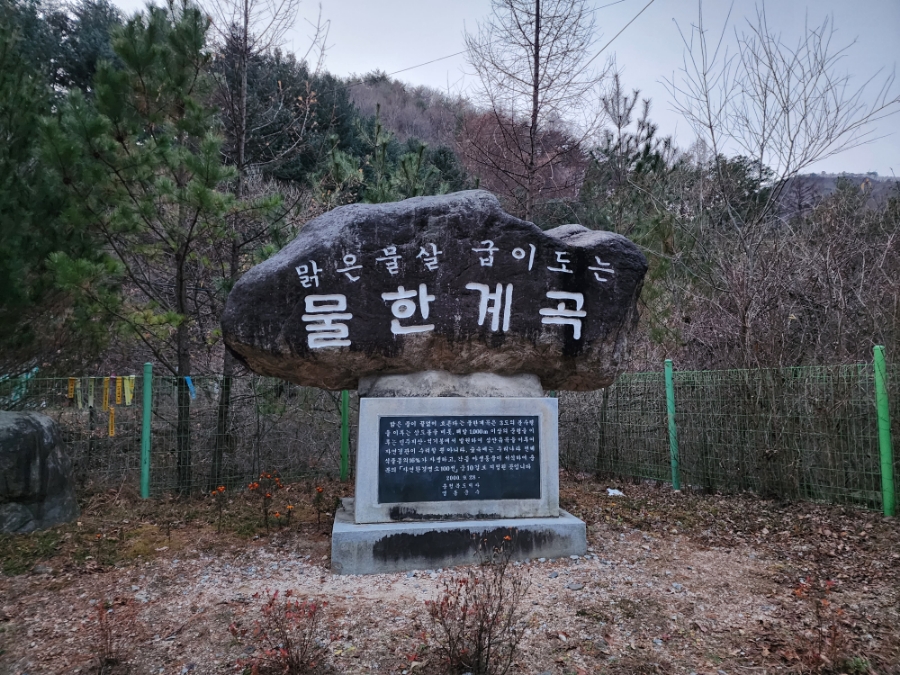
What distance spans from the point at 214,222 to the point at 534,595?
4.59 meters

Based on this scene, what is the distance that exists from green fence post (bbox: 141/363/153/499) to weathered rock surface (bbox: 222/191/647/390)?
204 centimetres

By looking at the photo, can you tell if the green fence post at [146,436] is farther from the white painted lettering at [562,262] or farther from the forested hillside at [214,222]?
the white painted lettering at [562,262]

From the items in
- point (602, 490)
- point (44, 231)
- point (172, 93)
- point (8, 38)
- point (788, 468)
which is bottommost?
point (602, 490)

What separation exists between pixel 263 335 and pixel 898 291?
6327 mm

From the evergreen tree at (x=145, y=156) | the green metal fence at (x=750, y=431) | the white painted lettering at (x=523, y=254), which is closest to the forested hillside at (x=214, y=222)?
the evergreen tree at (x=145, y=156)

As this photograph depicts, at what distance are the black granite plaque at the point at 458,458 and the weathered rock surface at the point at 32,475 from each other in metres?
3.01

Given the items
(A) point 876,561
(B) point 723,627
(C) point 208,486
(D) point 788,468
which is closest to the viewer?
(B) point 723,627

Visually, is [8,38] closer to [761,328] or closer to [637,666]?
[637,666]

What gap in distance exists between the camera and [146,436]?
5.68m

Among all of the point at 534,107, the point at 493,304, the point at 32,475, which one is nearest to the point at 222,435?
the point at 32,475

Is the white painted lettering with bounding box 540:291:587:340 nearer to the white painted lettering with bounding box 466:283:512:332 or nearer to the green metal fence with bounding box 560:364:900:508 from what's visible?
the white painted lettering with bounding box 466:283:512:332

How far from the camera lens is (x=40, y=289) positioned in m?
5.25

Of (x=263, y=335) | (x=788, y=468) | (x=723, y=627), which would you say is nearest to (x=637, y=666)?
(x=723, y=627)

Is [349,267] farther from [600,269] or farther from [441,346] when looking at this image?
[600,269]
